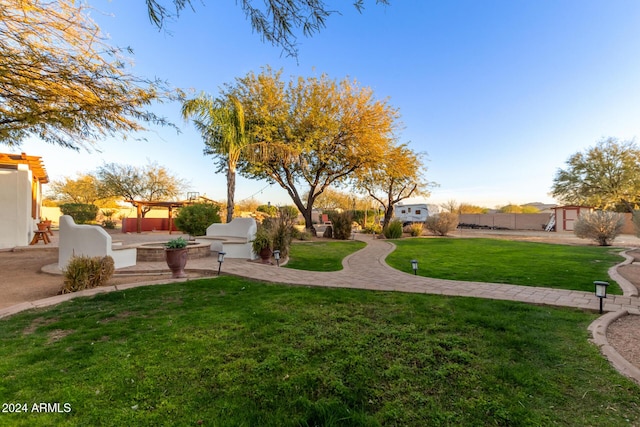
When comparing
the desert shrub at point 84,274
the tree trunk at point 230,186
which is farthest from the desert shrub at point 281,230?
the desert shrub at point 84,274

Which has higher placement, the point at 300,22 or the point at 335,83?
the point at 335,83

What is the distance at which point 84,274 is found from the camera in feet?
16.3

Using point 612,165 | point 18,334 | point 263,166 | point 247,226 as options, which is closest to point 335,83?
point 263,166

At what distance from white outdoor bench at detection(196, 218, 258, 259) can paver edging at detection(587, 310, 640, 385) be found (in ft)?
22.7

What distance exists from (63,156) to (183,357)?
6160mm

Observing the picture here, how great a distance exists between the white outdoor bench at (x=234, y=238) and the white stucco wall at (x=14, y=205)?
6591mm

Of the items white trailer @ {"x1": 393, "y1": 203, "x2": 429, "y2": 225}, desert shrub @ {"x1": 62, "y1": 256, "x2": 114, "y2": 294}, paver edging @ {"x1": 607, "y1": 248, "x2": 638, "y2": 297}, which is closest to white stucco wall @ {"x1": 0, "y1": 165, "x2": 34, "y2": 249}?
desert shrub @ {"x1": 62, "y1": 256, "x2": 114, "y2": 294}

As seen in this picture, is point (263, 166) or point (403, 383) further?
point (263, 166)

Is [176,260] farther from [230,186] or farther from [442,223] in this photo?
[442,223]

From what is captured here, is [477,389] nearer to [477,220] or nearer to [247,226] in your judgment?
[247,226]

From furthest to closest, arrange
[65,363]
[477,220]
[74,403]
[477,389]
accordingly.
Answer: [477,220] → [65,363] → [477,389] → [74,403]

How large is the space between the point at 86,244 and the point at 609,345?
8.57 metres

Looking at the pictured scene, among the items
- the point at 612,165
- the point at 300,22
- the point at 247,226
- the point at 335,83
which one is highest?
the point at 335,83

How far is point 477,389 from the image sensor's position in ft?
6.62
